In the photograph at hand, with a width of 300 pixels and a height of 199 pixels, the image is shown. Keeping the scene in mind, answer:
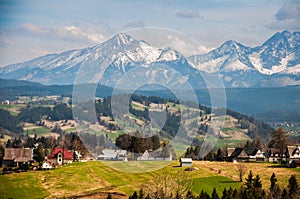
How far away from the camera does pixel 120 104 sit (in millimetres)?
46562

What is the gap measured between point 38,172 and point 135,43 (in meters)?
44.5

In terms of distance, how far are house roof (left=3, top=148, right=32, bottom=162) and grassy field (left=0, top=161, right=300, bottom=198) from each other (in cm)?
1551

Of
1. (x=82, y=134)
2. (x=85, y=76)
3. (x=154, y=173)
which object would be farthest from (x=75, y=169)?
(x=85, y=76)

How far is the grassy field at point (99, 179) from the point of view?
65.6 meters

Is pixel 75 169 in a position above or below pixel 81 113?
below

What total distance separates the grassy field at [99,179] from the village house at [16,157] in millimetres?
14992

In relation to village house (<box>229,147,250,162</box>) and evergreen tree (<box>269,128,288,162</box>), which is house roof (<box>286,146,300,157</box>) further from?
village house (<box>229,147,250,162</box>)

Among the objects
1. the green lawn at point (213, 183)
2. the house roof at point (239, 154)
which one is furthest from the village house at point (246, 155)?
the green lawn at point (213, 183)

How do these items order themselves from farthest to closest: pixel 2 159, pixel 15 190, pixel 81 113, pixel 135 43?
pixel 2 159 < pixel 15 190 < pixel 81 113 < pixel 135 43

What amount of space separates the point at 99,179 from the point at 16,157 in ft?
92.8

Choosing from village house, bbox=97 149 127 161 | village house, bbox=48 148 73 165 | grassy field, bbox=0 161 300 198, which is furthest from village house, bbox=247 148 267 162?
village house, bbox=48 148 73 165

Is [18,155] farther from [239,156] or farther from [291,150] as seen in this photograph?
[291,150]

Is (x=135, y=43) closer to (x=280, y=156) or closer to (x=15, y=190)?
(x=15, y=190)

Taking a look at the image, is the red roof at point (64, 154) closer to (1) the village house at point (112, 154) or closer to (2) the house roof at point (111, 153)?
(1) the village house at point (112, 154)
